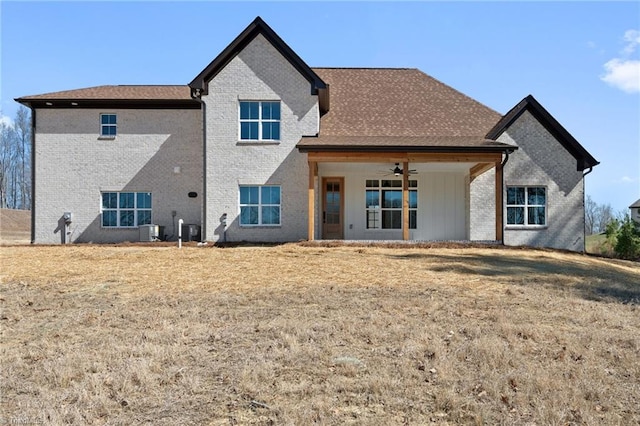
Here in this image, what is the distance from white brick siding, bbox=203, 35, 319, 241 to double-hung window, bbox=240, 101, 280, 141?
0.78 ft

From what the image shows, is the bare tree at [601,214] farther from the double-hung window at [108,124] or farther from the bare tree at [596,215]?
the double-hung window at [108,124]

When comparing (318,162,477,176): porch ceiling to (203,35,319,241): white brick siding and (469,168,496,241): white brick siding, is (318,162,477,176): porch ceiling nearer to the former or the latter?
(469,168,496,241): white brick siding

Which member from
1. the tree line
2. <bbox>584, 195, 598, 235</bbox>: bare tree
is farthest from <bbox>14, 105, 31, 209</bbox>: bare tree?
<bbox>584, 195, 598, 235</bbox>: bare tree

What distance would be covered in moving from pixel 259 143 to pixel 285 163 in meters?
1.29

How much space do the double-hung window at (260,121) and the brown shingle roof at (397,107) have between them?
6.40 ft

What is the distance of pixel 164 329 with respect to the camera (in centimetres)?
695

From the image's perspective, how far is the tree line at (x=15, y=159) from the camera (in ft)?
183

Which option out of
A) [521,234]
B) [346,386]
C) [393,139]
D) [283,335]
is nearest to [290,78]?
[393,139]

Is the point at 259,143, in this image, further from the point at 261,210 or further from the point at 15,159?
the point at 15,159

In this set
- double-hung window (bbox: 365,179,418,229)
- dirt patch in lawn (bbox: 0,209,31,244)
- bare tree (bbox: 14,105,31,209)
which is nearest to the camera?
double-hung window (bbox: 365,179,418,229)

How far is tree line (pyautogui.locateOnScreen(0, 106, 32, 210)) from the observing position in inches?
2191

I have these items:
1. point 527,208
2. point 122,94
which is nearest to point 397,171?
point 527,208

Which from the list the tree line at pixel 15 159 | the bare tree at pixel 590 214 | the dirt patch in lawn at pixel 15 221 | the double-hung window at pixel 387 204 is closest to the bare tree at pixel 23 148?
the tree line at pixel 15 159

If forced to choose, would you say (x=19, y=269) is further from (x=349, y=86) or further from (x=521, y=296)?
(x=349, y=86)
